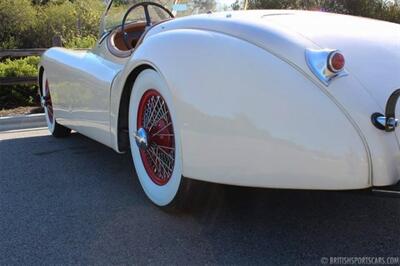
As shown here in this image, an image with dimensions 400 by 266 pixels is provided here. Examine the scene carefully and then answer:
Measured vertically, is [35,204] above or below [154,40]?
below

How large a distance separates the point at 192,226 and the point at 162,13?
2535 millimetres

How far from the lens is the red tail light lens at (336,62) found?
2.40 metres

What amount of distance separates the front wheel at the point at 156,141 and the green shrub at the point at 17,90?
6.13 metres

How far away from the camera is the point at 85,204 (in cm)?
355

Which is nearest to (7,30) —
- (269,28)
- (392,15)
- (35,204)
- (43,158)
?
(392,15)

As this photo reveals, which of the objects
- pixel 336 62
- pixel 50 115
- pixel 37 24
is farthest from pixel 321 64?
pixel 37 24

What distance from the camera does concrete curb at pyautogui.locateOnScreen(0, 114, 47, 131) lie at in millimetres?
7508

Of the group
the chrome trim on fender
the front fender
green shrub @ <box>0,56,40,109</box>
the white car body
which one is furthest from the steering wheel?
green shrub @ <box>0,56,40,109</box>

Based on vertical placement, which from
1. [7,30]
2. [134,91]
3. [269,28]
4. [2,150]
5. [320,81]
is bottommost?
[7,30]

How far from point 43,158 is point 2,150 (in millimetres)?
714

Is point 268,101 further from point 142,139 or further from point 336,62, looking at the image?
point 142,139

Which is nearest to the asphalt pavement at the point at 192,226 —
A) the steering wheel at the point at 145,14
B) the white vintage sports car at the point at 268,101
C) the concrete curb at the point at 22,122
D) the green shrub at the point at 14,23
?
the white vintage sports car at the point at 268,101

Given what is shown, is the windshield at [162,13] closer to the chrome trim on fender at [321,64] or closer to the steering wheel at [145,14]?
the steering wheel at [145,14]

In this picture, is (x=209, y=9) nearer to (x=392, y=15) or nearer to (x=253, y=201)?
(x=253, y=201)
